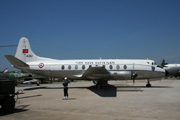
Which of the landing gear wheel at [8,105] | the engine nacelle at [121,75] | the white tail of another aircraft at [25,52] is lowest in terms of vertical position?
the landing gear wheel at [8,105]

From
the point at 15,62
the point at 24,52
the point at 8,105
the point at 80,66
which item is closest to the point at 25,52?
the point at 24,52

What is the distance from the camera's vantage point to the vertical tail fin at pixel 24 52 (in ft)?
72.0

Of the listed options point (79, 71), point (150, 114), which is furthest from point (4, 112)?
point (79, 71)

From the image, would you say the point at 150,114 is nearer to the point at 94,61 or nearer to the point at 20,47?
the point at 94,61

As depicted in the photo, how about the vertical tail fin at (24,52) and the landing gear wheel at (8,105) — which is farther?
the vertical tail fin at (24,52)

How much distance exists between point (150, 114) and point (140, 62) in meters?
13.8

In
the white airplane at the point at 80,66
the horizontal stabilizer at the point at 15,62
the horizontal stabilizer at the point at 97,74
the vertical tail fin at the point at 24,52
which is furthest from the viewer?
the vertical tail fin at the point at 24,52

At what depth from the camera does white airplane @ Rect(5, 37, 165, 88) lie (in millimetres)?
20078

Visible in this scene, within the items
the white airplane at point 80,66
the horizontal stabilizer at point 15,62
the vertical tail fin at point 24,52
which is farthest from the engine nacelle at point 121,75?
the horizontal stabilizer at point 15,62

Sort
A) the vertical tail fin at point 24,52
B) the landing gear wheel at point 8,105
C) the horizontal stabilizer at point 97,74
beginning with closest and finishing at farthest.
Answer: the landing gear wheel at point 8,105, the horizontal stabilizer at point 97,74, the vertical tail fin at point 24,52

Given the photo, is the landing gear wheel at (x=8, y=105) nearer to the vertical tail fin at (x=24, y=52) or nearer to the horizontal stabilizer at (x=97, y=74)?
the horizontal stabilizer at (x=97, y=74)

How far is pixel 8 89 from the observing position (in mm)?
8352

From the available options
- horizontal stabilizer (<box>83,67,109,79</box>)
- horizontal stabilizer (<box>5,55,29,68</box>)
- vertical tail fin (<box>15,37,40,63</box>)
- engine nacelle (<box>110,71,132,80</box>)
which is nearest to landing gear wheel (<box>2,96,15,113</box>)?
horizontal stabilizer (<box>83,67,109,79</box>)

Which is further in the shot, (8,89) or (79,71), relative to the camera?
(79,71)
